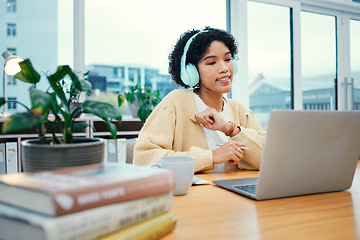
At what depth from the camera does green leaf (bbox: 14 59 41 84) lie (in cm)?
62

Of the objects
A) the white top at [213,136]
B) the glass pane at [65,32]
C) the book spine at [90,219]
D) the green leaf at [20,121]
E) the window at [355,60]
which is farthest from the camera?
the window at [355,60]

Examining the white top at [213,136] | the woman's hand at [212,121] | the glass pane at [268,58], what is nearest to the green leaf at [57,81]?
the woman's hand at [212,121]

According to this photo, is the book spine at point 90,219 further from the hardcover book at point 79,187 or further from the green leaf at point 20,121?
the green leaf at point 20,121

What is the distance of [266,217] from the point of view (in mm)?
618

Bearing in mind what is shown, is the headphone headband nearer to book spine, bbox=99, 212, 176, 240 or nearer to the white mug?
the white mug

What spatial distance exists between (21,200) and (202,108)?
121cm

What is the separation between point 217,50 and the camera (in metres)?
1.50

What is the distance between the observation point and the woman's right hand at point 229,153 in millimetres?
1193

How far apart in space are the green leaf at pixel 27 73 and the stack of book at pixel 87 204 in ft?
0.84

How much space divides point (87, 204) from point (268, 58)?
3379mm

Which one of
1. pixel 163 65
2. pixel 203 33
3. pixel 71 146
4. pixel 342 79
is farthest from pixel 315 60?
pixel 71 146

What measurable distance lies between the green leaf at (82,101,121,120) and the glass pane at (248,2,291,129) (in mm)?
2925

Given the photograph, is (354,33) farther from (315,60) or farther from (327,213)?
(327,213)

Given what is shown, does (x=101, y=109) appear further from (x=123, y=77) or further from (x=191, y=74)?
(x=123, y=77)
